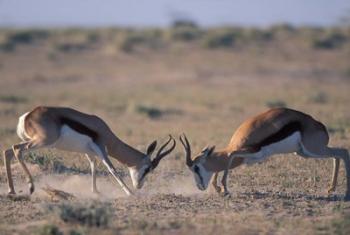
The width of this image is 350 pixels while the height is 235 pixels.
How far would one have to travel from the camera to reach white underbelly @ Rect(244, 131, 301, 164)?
10062 millimetres

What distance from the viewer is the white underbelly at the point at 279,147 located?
1006 centimetres

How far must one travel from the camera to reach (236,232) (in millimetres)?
8062

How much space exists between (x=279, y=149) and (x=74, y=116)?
118 inches

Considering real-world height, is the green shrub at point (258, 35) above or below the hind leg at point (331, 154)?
above

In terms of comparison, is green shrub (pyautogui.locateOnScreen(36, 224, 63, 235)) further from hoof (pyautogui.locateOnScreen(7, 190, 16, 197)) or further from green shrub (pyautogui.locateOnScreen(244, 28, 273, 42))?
green shrub (pyautogui.locateOnScreen(244, 28, 273, 42))

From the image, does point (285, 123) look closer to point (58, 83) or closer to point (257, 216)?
point (257, 216)

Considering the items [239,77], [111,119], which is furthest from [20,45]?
[111,119]

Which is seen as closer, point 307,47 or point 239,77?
point 239,77

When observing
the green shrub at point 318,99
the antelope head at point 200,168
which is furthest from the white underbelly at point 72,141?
the green shrub at point 318,99

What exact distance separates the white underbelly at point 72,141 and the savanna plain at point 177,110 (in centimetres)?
71

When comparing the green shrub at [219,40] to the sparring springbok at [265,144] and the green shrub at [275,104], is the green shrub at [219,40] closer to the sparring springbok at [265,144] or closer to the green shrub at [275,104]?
the green shrub at [275,104]

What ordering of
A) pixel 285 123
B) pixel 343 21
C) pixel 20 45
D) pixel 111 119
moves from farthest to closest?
pixel 343 21
pixel 20 45
pixel 111 119
pixel 285 123

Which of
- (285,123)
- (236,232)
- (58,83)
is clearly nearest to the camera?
(236,232)

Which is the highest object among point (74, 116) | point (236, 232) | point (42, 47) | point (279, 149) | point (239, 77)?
point (42, 47)
